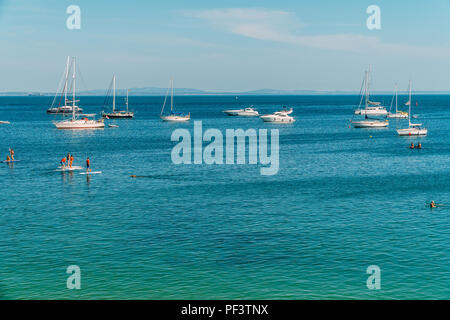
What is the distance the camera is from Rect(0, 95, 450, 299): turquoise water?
1570 inches

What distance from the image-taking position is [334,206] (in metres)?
63.6

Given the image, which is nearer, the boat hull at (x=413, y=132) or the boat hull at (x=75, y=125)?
the boat hull at (x=413, y=132)

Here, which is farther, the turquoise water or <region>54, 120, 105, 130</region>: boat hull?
<region>54, 120, 105, 130</region>: boat hull

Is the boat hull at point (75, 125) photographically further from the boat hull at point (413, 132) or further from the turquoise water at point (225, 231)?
the boat hull at point (413, 132)

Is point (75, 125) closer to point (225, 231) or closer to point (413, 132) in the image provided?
point (413, 132)

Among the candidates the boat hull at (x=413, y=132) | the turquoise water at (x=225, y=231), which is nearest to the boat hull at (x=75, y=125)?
the turquoise water at (x=225, y=231)

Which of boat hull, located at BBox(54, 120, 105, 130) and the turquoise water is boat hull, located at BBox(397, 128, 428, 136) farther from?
boat hull, located at BBox(54, 120, 105, 130)

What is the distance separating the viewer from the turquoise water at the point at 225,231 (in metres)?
39.9

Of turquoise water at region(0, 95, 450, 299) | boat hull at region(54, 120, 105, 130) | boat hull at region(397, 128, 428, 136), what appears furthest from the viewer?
boat hull at region(54, 120, 105, 130)

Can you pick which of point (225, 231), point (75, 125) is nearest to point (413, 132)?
point (75, 125)

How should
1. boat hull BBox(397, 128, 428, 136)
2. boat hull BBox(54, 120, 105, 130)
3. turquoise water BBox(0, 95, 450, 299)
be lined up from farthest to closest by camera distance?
boat hull BBox(54, 120, 105, 130) → boat hull BBox(397, 128, 428, 136) → turquoise water BBox(0, 95, 450, 299)

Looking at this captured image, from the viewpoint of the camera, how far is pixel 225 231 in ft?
174

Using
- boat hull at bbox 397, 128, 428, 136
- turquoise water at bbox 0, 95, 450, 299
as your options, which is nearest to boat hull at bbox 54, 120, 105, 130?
turquoise water at bbox 0, 95, 450, 299
